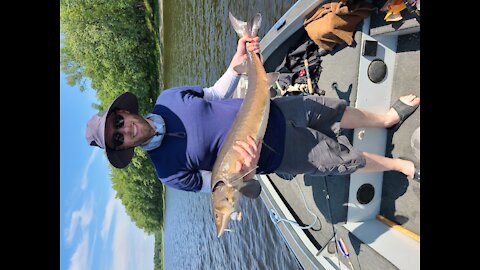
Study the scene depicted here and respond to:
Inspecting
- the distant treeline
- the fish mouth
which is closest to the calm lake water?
the distant treeline

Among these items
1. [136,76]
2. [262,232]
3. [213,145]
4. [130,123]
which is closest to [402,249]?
[213,145]

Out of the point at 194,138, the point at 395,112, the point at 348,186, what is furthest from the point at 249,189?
the point at 395,112

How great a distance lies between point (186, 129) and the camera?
106 inches

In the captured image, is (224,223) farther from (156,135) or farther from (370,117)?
(370,117)

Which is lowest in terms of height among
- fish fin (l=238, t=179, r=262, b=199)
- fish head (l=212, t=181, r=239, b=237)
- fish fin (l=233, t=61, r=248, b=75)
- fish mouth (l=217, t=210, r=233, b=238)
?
fish mouth (l=217, t=210, r=233, b=238)

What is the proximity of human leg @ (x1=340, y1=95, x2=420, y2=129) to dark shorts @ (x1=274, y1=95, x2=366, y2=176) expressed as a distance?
0.10 metres

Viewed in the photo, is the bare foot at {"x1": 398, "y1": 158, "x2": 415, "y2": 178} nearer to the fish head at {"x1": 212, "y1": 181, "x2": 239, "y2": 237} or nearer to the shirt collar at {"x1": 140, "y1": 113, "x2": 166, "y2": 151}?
the fish head at {"x1": 212, "y1": 181, "x2": 239, "y2": 237}

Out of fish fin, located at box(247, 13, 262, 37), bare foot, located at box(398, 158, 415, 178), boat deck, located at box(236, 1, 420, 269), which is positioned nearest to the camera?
fish fin, located at box(247, 13, 262, 37)

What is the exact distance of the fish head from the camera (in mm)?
2627

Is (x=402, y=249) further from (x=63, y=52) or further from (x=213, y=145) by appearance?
(x=63, y=52)

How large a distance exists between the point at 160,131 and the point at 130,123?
0.82 feet

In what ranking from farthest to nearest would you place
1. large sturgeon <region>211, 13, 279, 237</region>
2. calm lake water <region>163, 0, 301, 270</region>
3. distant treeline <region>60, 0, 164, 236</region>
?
distant treeline <region>60, 0, 164, 236</region>
calm lake water <region>163, 0, 301, 270</region>
large sturgeon <region>211, 13, 279, 237</region>
